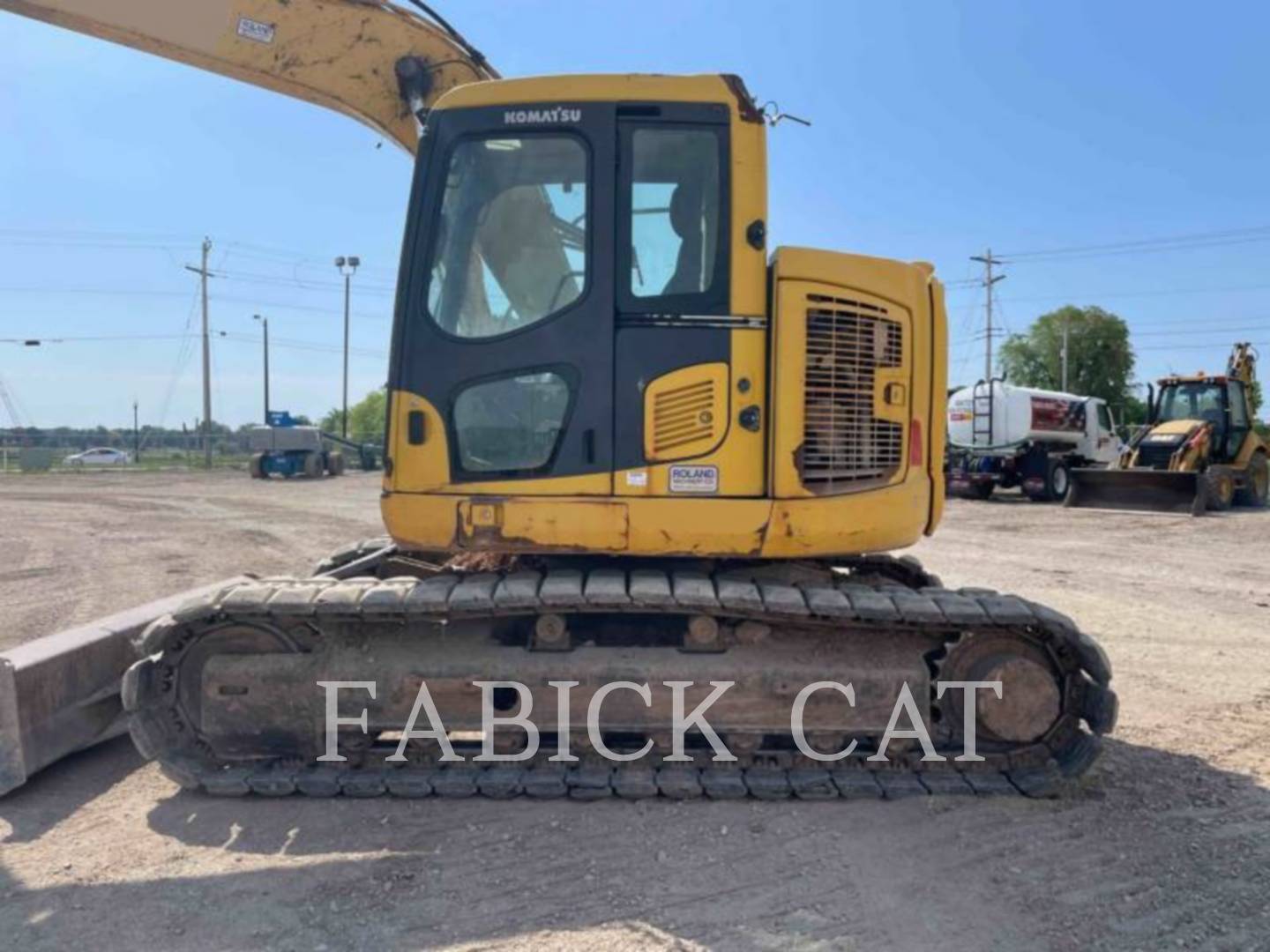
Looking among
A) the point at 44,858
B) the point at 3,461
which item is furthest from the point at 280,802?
the point at 3,461

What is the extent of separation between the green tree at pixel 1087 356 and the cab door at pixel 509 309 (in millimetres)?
68981

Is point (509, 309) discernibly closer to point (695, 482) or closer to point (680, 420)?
point (680, 420)

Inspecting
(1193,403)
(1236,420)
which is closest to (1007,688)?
(1236,420)

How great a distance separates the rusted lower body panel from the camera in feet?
13.5

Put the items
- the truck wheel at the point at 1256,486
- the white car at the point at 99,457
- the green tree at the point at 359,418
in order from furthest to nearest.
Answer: the green tree at the point at 359,418, the white car at the point at 99,457, the truck wheel at the point at 1256,486

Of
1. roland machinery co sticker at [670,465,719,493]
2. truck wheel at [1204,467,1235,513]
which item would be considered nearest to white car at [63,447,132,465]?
truck wheel at [1204,467,1235,513]

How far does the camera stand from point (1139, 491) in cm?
1834

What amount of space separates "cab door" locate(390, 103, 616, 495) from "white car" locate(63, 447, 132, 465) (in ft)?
153

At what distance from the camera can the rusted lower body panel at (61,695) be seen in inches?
162

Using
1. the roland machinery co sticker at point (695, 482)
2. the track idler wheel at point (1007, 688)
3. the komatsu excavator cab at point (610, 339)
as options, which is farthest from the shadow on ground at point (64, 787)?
the track idler wheel at point (1007, 688)

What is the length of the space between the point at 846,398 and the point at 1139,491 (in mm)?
16663

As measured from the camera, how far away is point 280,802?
412 centimetres

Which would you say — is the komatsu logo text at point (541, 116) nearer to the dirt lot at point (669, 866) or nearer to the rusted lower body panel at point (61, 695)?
the rusted lower body panel at point (61, 695)

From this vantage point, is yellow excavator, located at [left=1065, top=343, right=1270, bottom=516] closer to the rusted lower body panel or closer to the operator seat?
the operator seat
